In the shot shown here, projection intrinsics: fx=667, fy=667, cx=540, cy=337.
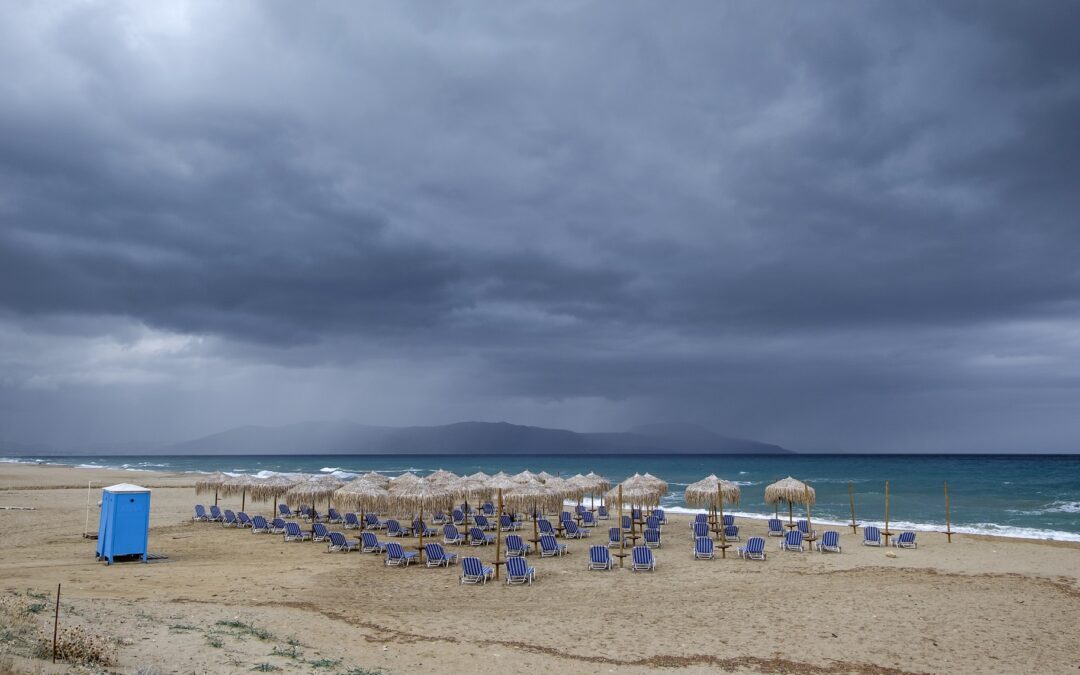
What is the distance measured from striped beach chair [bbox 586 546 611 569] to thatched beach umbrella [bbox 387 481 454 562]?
12.0 feet

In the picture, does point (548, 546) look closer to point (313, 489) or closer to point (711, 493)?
point (711, 493)

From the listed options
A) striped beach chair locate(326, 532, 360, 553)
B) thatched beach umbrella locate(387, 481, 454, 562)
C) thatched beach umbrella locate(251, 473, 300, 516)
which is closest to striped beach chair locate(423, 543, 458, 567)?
thatched beach umbrella locate(387, 481, 454, 562)

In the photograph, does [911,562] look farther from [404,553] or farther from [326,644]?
[326,644]

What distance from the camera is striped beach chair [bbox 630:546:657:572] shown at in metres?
14.2

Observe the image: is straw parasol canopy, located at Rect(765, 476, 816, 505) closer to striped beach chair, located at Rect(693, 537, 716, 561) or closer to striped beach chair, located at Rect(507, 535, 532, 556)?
striped beach chair, located at Rect(693, 537, 716, 561)

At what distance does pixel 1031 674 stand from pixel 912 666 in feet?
4.25

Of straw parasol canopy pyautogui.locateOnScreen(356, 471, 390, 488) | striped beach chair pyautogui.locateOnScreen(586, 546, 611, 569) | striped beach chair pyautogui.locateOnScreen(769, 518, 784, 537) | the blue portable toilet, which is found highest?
straw parasol canopy pyautogui.locateOnScreen(356, 471, 390, 488)

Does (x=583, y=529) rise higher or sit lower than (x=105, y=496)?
lower

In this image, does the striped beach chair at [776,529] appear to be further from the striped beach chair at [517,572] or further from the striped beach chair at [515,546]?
the striped beach chair at [517,572]

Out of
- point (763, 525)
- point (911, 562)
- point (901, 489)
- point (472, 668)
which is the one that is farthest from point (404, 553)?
point (901, 489)

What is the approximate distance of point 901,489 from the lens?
4866cm

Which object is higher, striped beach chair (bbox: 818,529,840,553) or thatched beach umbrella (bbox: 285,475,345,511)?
thatched beach umbrella (bbox: 285,475,345,511)

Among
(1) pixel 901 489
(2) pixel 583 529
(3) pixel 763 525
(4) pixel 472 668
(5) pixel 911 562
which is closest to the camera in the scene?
(4) pixel 472 668

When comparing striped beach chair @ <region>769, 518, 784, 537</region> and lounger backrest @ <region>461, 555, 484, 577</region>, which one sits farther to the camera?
striped beach chair @ <region>769, 518, 784, 537</region>
